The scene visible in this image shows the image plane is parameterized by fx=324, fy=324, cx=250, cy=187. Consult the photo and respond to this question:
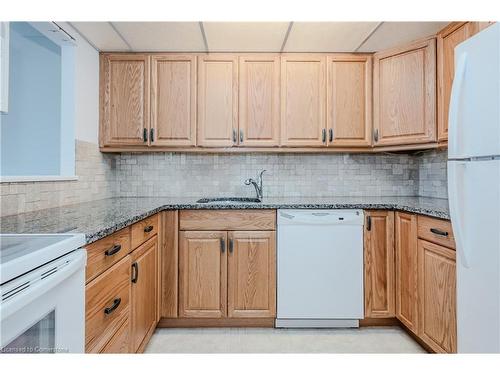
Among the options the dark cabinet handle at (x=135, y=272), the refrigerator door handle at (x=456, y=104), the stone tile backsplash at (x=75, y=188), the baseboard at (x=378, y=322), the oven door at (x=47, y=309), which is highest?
the refrigerator door handle at (x=456, y=104)

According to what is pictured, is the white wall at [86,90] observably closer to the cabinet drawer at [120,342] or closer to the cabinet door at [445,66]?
the cabinet drawer at [120,342]

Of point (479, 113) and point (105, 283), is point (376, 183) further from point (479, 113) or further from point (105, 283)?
point (105, 283)

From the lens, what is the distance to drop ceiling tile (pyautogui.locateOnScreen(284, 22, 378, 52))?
2287 mm

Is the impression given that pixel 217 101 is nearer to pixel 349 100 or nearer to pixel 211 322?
pixel 349 100

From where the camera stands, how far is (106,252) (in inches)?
53.6

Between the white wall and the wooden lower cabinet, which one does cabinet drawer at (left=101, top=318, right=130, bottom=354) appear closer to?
the wooden lower cabinet

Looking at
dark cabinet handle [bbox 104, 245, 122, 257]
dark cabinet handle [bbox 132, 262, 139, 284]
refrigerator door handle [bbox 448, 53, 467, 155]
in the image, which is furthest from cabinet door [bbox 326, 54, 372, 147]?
dark cabinet handle [bbox 104, 245, 122, 257]

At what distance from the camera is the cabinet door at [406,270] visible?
6.97ft

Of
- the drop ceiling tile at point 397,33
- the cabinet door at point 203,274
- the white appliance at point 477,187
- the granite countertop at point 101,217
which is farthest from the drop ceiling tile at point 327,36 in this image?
the cabinet door at point 203,274

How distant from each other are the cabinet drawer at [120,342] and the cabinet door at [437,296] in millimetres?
1692

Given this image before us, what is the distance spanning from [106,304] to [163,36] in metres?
1.97

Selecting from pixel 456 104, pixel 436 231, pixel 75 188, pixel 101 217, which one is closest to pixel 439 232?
pixel 436 231

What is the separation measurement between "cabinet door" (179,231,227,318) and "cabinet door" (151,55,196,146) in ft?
2.78

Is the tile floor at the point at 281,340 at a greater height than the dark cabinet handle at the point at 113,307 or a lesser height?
lesser
